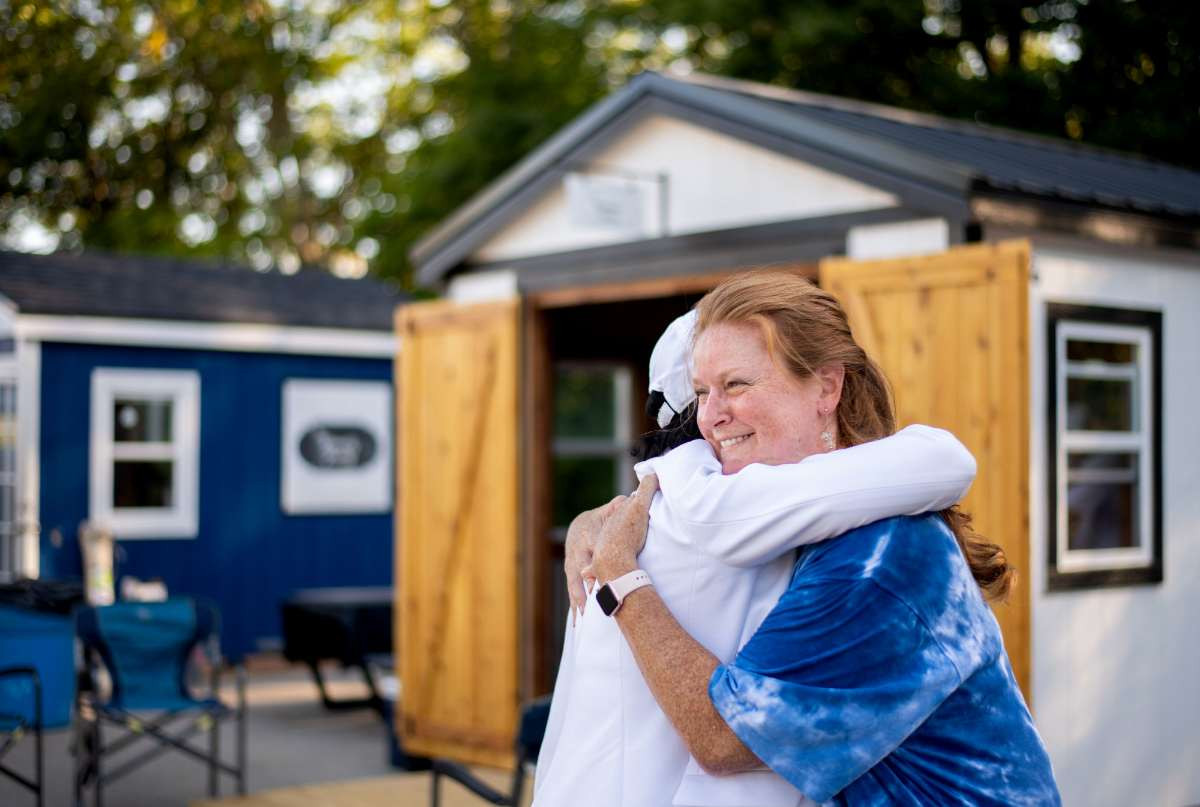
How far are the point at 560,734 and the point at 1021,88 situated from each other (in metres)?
17.9

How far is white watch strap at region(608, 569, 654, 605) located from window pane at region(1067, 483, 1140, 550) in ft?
16.5

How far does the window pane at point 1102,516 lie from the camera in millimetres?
6637

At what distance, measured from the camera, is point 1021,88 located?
18.7m

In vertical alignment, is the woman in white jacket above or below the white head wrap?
below

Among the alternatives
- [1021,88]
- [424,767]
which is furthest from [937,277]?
[1021,88]

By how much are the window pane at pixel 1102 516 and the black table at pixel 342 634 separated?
486cm

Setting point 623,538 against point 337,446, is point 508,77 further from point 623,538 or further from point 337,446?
point 623,538

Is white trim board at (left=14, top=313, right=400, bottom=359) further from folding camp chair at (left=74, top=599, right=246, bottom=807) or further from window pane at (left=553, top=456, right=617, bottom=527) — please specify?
window pane at (left=553, top=456, right=617, bottom=527)

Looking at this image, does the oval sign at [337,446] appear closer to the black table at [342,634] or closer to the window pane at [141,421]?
the window pane at [141,421]

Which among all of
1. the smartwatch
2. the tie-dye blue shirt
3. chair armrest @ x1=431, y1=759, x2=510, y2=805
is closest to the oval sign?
chair armrest @ x1=431, y1=759, x2=510, y2=805

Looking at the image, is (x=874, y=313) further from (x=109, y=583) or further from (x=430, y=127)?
(x=430, y=127)

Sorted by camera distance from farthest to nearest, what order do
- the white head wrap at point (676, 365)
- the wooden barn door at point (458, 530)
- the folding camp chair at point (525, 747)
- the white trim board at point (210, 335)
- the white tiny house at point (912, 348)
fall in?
the white trim board at point (210, 335) → the wooden barn door at point (458, 530) → the white tiny house at point (912, 348) → the folding camp chair at point (525, 747) → the white head wrap at point (676, 365)

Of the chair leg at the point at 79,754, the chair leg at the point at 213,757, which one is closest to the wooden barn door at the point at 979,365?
the chair leg at the point at 213,757

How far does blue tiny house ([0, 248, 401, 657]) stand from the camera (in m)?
11.9
